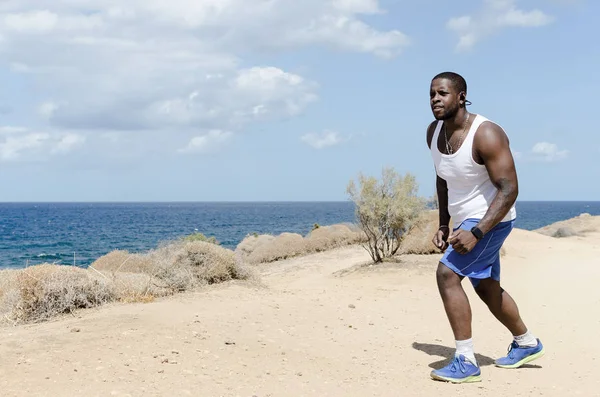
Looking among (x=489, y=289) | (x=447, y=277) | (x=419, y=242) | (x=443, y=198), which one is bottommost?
(x=419, y=242)

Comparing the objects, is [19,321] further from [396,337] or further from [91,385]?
[396,337]

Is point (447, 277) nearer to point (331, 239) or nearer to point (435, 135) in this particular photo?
point (435, 135)

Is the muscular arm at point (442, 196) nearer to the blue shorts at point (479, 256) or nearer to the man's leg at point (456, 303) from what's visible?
the blue shorts at point (479, 256)

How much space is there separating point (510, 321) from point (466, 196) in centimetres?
129

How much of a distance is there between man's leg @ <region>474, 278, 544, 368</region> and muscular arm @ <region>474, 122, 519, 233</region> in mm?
778

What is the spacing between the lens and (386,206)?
1471 centimetres

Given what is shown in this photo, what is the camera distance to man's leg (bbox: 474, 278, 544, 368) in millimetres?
5781

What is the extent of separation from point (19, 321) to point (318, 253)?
13.4m

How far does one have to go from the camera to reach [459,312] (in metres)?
5.45

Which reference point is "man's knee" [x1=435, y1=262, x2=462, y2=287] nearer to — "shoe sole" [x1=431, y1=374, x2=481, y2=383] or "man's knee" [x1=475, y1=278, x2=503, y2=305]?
"man's knee" [x1=475, y1=278, x2=503, y2=305]

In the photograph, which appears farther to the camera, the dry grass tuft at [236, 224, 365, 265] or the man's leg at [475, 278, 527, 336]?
the dry grass tuft at [236, 224, 365, 265]

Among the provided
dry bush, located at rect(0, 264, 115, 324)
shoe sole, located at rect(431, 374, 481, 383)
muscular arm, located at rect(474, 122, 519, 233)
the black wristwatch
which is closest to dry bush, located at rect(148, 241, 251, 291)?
dry bush, located at rect(0, 264, 115, 324)

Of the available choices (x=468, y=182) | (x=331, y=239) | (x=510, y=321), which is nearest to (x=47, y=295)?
(x=468, y=182)

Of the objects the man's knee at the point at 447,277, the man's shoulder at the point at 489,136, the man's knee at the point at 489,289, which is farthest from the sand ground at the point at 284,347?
the man's shoulder at the point at 489,136
